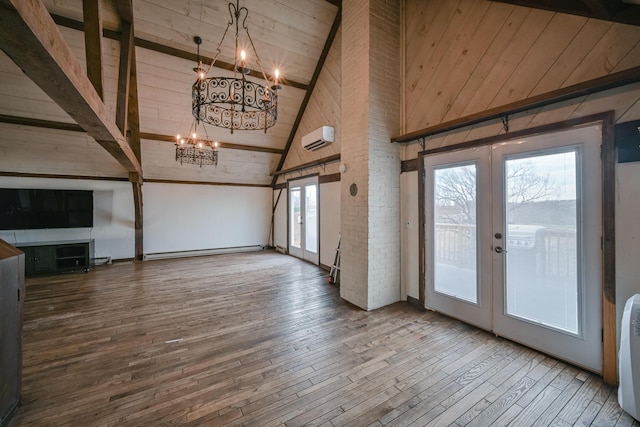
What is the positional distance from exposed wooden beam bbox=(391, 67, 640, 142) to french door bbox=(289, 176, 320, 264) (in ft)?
11.7

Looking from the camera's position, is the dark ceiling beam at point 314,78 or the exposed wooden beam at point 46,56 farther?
the dark ceiling beam at point 314,78

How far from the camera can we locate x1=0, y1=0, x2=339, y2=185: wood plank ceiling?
160 inches

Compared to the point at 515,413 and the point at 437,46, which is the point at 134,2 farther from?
the point at 515,413

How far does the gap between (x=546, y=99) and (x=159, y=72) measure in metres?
5.76

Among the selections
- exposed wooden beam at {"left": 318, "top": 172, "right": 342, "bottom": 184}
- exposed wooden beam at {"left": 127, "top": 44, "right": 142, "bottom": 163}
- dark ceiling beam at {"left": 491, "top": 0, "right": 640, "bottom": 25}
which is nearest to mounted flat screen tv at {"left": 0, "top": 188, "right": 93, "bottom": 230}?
exposed wooden beam at {"left": 127, "top": 44, "right": 142, "bottom": 163}

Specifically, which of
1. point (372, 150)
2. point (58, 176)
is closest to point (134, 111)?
point (58, 176)

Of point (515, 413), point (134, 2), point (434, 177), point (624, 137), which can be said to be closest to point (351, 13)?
point (434, 177)

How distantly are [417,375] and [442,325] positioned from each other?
111 cm

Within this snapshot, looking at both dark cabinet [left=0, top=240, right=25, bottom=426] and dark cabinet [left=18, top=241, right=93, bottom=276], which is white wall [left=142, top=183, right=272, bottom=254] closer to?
dark cabinet [left=18, top=241, right=93, bottom=276]

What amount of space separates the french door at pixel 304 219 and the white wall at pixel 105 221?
4.24 metres

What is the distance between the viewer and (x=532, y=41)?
2463 millimetres

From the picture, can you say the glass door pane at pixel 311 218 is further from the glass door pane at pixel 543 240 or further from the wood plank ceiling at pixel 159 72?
the glass door pane at pixel 543 240

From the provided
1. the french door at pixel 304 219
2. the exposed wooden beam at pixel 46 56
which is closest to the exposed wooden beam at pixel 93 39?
the exposed wooden beam at pixel 46 56

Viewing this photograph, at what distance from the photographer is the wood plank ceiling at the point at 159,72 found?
4.07 meters
